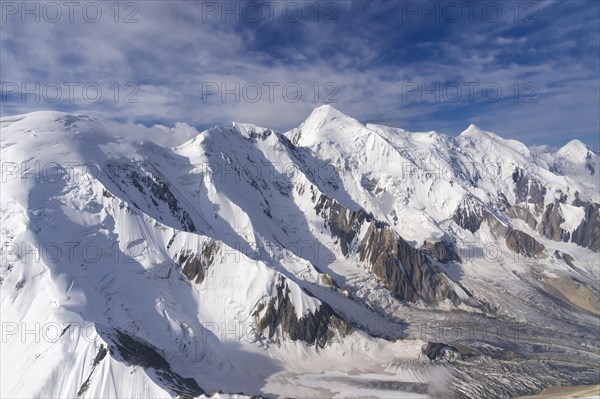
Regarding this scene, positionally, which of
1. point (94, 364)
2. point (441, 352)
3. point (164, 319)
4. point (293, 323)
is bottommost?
point (441, 352)

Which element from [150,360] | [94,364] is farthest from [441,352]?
[94,364]

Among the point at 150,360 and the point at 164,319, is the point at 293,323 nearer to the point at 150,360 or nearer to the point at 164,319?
the point at 164,319

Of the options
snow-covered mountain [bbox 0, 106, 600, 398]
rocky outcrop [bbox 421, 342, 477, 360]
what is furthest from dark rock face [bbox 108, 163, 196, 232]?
rocky outcrop [bbox 421, 342, 477, 360]

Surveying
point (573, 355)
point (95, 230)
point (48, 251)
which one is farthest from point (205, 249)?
point (573, 355)

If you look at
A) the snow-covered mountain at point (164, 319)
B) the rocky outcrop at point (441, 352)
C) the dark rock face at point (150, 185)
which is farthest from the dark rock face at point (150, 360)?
the dark rock face at point (150, 185)

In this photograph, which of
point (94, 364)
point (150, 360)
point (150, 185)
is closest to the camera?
point (94, 364)

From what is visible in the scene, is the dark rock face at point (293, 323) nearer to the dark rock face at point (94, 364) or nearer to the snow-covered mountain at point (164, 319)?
the snow-covered mountain at point (164, 319)
